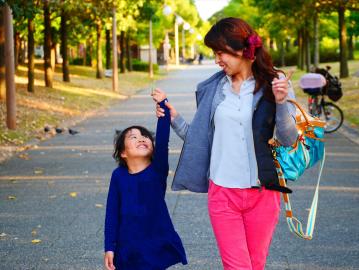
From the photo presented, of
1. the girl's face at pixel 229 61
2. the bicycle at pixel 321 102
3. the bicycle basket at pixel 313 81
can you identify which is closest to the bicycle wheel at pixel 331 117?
the bicycle at pixel 321 102

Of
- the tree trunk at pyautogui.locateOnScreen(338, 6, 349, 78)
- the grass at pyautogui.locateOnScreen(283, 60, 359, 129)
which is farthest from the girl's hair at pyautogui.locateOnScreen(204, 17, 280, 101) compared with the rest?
the tree trunk at pyautogui.locateOnScreen(338, 6, 349, 78)

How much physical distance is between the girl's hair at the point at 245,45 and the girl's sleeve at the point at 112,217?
966 millimetres

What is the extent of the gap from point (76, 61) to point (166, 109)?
64.0 meters

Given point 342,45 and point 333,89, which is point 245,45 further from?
point 342,45

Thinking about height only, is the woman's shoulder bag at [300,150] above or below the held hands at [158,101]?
below

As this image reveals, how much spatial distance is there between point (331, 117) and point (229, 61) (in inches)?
478

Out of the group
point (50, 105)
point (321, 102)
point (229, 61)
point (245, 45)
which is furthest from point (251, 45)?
point (50, 105)

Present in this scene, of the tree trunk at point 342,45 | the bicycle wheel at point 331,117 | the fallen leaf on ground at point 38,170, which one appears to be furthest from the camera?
the tree trunk at point 342,45

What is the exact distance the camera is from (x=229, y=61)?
12.3 feet

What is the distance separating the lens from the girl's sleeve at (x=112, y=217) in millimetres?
3992

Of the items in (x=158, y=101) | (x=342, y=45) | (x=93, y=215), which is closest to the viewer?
(x=158, y=101)

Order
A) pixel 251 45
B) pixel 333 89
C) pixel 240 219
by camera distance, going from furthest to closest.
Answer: pixel 333 89
pixel 240 219
pixel 251 45

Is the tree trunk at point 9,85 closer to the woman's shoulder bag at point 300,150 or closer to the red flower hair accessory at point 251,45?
the woman's shoulder bag at point 300,150

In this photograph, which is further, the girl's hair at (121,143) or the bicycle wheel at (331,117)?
the bicycle wheel at (331,117)
